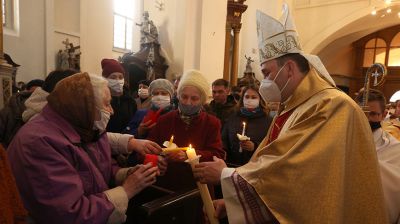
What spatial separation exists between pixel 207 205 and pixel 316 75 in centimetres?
92

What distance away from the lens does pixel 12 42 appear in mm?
7852

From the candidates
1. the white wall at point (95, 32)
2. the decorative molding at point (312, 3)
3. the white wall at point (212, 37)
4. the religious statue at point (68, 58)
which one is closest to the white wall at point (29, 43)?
the religious statue at point (68, 58)

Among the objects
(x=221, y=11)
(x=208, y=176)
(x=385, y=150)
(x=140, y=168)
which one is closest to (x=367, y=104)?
(x=385, y=150)

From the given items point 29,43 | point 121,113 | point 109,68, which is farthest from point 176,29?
point 121,113

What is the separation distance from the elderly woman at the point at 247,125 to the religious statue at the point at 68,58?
6559 millimetres

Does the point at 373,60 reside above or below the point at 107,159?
above

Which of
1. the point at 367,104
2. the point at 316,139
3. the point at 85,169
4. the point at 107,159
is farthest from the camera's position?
the point at 367,104

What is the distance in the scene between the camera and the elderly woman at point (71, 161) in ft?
4.49

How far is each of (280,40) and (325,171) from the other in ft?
2.73

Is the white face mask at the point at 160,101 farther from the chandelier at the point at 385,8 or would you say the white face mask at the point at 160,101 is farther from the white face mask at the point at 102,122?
the chandelier at the point at 385,8

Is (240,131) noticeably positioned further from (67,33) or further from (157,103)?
(67,33)

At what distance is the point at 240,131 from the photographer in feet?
11.1

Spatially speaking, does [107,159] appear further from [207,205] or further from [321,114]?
[321,114]

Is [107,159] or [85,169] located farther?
[107,159]
